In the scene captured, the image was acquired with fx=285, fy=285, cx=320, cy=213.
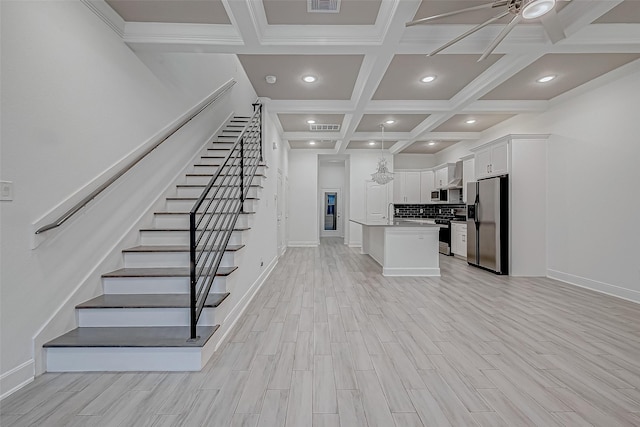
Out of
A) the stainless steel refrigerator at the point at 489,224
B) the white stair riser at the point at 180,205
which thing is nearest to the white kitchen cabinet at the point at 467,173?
A: the stainless steel refrigerator at the point at 489,224

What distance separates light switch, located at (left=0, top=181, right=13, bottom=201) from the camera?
1740mm

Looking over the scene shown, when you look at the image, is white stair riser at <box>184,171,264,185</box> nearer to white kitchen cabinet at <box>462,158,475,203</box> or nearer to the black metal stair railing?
the black metal stair railing

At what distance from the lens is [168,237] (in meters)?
3.10

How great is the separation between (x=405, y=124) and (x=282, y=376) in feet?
19.3

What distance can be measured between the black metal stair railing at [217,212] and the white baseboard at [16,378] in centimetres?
100

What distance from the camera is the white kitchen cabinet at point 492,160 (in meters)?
5.23

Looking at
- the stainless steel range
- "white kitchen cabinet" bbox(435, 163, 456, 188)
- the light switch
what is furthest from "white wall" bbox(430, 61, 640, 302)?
the light switch

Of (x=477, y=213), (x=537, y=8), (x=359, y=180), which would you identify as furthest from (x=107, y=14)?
(x=359, y=180)

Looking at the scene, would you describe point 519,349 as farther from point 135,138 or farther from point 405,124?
point 405,124

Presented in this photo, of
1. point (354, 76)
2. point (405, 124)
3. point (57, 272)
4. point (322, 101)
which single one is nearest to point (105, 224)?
point (57, 272)

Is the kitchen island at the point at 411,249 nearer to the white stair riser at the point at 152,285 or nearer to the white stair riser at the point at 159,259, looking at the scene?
the white stair riser at the point at 159,259

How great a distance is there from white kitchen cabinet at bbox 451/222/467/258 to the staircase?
223 inches

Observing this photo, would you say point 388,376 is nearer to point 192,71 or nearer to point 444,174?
point 192,71

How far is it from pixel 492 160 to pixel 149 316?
6.03 meters
